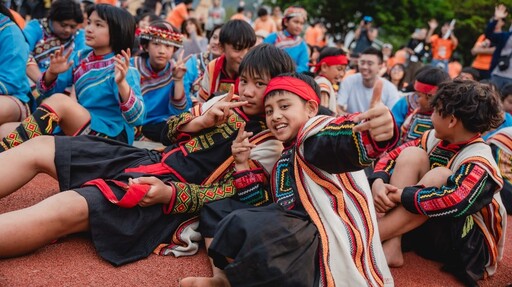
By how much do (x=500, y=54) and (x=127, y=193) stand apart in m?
6.13

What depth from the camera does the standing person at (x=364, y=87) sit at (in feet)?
17.4

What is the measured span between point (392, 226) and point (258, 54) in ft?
3.56

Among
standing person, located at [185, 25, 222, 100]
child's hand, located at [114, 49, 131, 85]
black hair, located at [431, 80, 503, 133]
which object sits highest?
black hair, located at [431, 80, 503, 133]

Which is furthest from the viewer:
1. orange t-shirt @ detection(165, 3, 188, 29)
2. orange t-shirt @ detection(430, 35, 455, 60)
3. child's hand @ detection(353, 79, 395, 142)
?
orange t-shirt @ detection(430, 35, 455, 60)

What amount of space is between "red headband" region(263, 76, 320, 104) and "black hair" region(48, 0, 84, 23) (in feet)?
8.19

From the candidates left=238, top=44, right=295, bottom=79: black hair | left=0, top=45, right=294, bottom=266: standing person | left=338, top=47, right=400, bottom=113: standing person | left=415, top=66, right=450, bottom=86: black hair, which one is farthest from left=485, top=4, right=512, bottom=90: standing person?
left=0, top=45, right=294, bottom=266: standing person

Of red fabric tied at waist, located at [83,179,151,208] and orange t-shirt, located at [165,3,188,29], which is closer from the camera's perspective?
red fabric tied at waist, located at [83,179,151,208]

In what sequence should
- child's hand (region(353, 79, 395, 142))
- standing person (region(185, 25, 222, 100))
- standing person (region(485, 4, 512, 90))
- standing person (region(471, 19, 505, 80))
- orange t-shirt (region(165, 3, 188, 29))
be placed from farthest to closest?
1. orange t-shirt (region(165, 3, 188, 29))
2. standing person (region(471, 19, 505, 80))
3. standing person (region(485, 4, 512, 90))
4. standing person (region(185, 25, 222, 100))
5. child's hand (region(353, 79, 395, 142))

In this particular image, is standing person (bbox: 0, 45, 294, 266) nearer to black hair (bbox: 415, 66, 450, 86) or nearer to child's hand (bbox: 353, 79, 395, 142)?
child's hand (bbox: 353, 79, 395, 142)

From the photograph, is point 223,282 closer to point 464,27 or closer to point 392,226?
point 392,226

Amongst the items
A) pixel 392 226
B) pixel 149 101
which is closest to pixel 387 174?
pixel 392 226

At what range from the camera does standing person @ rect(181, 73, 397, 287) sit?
172 centimetres

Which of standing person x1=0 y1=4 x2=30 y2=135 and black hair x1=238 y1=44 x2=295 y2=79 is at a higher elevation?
black hair x1=238 y1=44 x2=295 y2=79

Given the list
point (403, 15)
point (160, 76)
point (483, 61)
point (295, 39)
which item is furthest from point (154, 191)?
point (403, 15)
